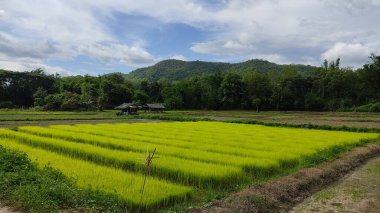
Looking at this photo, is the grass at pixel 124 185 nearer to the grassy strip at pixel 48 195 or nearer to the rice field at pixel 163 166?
the rice field at pixel 163 166

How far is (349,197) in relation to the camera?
8664mm

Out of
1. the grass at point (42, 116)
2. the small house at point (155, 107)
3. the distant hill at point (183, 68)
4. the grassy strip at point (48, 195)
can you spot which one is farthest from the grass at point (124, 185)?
the distant hill at point (183, 68)

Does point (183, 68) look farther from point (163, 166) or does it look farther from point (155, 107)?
point (163, 166)

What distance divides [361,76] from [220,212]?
64.6 meters

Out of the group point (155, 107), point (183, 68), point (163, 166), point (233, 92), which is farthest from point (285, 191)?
point (183, 68)

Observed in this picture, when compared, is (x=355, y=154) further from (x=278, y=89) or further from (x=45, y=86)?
(x=45, y=86)

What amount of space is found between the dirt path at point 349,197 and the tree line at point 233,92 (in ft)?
168

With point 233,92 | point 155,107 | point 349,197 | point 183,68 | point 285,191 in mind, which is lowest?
point 349,197

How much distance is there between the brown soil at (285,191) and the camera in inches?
281

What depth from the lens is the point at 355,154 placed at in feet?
48.5

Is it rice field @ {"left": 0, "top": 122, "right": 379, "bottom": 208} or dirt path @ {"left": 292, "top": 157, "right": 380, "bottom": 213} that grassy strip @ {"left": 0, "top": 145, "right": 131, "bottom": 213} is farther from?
dirt path @ {"left": 292, "top": 157, "right": 380, "bottom": 213}

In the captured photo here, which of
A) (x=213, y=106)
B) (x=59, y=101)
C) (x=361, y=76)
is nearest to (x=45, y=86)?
(x=59, y=101)

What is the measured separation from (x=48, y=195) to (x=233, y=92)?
208 ft

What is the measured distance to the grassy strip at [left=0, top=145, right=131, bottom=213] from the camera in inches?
249
